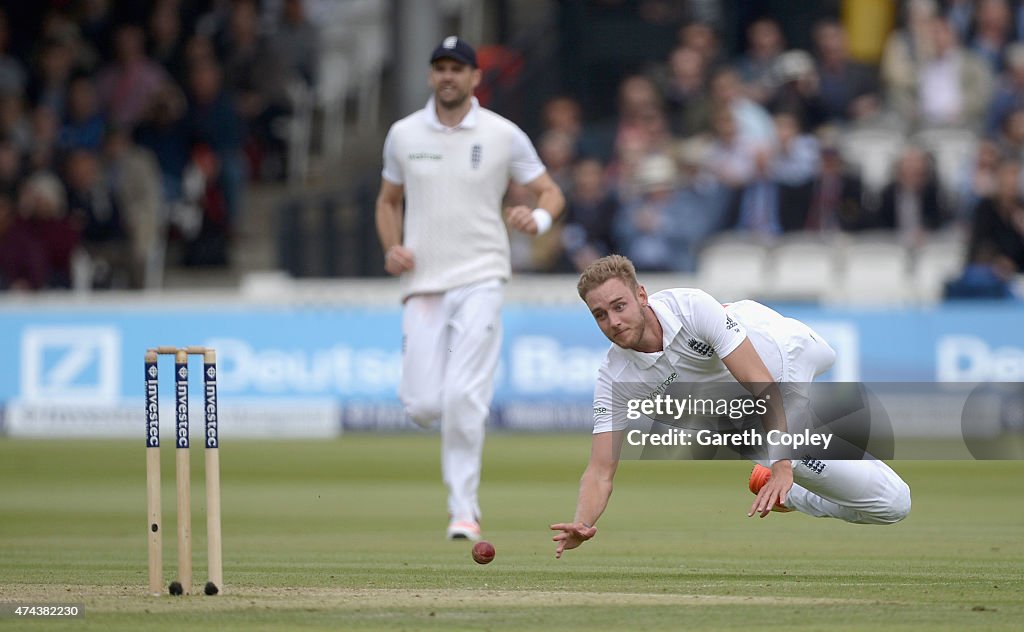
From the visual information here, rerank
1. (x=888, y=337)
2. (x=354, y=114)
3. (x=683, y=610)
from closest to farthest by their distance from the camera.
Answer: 1. (x=683, y=610)
2. (x=888, y=337)
3. (x=354, y=114)

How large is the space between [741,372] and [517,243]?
1080 centimetres

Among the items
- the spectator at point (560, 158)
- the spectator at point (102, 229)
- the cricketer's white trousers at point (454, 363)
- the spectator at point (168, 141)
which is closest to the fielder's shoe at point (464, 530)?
the cricketer's white trousers at point (454, 363)

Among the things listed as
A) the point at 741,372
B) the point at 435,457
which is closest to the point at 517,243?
the point at 435,457

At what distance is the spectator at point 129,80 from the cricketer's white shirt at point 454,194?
1159cm

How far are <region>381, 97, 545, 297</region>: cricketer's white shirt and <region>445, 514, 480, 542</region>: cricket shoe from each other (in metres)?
1.13

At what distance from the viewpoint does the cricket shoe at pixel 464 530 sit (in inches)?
335

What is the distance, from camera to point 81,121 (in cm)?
2016

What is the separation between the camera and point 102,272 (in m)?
18.7

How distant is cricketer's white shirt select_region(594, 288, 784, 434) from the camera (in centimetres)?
655

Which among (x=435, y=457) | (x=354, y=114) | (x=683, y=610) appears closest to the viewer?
(x=683, y=610)

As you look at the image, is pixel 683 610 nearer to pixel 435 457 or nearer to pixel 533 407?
pixel 435 457

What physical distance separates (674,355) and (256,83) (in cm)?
1437

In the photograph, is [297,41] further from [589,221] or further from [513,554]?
[513,554]

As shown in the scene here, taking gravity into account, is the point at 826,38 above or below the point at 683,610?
above
